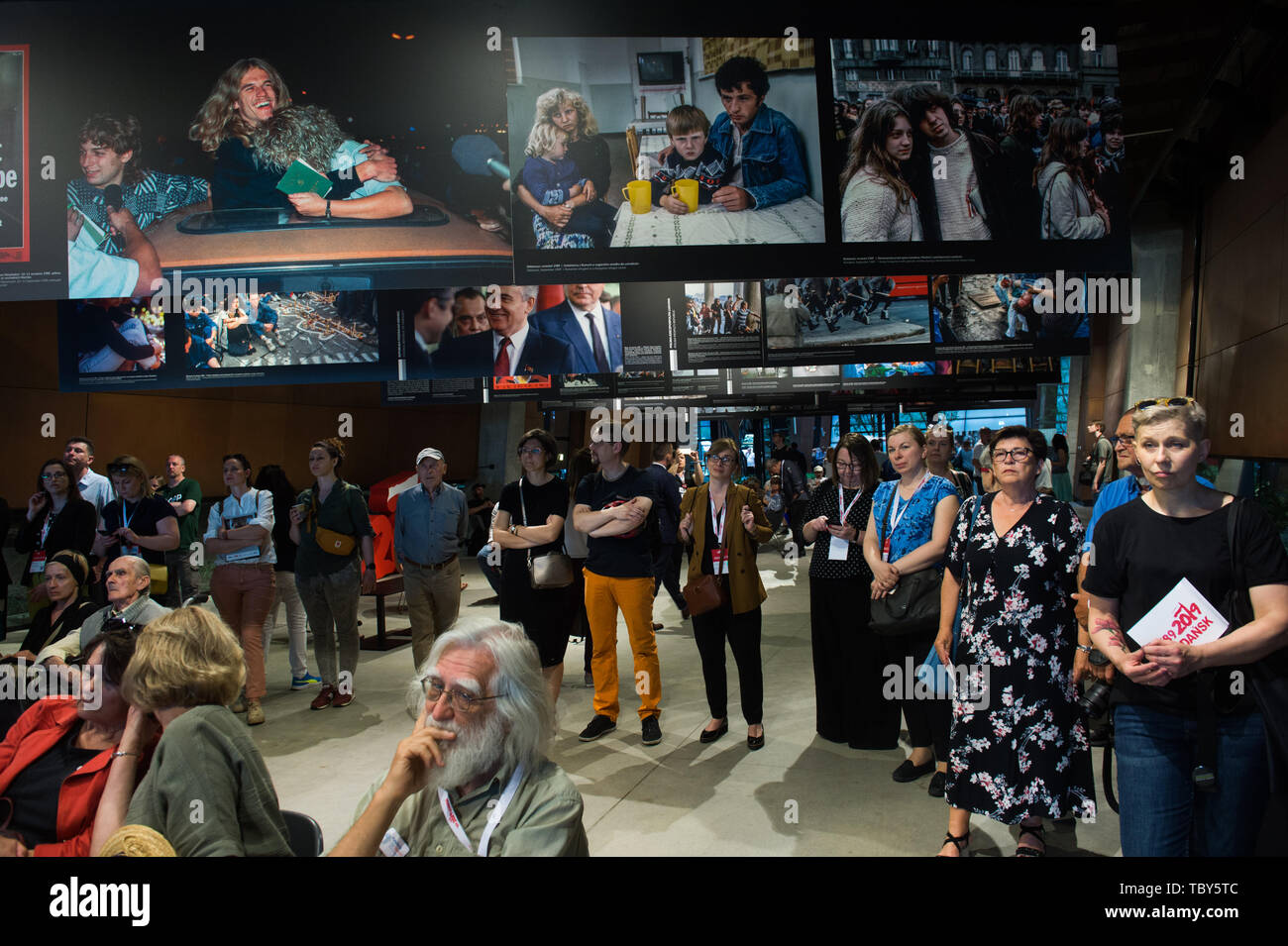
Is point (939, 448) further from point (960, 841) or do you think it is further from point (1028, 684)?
point (960, 841)

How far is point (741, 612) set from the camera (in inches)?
184

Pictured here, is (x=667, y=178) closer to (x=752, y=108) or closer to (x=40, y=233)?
(x=752, y=108)

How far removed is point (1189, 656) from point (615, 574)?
313 cm

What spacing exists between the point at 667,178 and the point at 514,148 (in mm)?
915

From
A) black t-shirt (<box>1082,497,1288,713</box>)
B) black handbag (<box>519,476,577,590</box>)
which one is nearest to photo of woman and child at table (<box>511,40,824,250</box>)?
black handbag (<box>519,476,577,590</box>)

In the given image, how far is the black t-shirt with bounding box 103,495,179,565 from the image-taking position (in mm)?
5637

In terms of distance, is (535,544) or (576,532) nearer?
(535,544)

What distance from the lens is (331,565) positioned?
5648mm

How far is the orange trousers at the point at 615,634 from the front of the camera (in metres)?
4.78

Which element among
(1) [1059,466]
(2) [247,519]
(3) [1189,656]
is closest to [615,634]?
(2) [247,519]

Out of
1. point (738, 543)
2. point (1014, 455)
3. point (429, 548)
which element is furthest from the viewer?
point (429, 548)

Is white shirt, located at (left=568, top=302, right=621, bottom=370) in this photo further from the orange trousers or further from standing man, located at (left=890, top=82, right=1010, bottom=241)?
standing man, located at (left=890, top=82, right=1010, bottom=241)

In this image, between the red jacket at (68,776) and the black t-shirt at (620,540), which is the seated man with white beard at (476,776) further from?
the black t-shirt at (620,540)

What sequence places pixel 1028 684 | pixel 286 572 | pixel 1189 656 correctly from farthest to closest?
pixel 286 572 → pixel 1028 684 → pixel 1189 656
